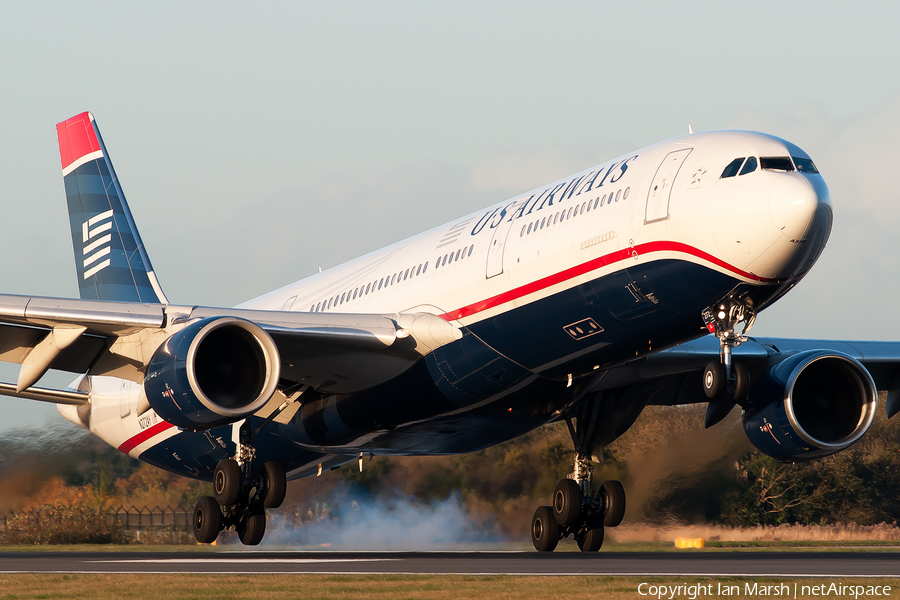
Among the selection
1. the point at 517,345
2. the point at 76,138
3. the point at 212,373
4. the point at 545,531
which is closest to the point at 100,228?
the point at 76,138

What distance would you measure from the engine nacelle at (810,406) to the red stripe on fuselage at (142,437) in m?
12.1

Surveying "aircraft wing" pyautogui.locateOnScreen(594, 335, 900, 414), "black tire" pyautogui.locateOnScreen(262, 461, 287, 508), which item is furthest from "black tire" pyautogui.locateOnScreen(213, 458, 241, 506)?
"aircraft wing" pyautogui.locateOnScreen(594, 335, 900, 414)

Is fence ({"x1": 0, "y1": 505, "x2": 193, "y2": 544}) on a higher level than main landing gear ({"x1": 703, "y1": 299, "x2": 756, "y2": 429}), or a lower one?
lower

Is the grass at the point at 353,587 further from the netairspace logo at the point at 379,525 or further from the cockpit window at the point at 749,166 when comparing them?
the netairspace logo at the point at 379,525

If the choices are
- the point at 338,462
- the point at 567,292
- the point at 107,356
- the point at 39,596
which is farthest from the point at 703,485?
the point at 39,596

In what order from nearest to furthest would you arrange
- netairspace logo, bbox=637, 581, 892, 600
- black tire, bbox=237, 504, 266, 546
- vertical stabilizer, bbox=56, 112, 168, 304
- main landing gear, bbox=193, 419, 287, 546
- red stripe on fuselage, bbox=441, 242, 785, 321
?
netairspace logo, bbox=637, 581, 892, 600 < red stripe on fuselage, bbox=441, 242, 785, 321 < main landing gear, bbox=193, 419, 287, 546 < black tire, bbox=237, 504, 266, 546 < vertical stabilizer, bbox=56, 112, 168, 304

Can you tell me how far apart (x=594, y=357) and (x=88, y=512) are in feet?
56.8

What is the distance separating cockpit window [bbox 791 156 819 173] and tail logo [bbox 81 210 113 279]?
18571mm

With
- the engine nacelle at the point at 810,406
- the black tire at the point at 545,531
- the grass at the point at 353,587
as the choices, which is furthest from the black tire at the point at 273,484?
the engine nacelle at the point at 810,406

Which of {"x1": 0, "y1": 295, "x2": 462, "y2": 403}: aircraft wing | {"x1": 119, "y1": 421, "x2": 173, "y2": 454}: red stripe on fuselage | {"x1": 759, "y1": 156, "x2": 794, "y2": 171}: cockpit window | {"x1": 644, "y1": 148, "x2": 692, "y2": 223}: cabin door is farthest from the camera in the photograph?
{"x1": 119, "y1": 421, "x2": 173, "y2": 454}: red stripe on fuselage

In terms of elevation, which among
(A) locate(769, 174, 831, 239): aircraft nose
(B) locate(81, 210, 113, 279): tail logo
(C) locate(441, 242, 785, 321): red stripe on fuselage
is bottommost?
(C) locate(441, 242, 785, 321): red stripe on fuselage

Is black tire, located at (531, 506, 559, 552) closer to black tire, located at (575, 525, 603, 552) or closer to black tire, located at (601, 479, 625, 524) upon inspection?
black tire, located at (575, 525, 603, 552)

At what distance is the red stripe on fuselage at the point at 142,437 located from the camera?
81.5 ft

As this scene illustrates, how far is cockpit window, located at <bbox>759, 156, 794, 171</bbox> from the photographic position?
15938 millimetres
